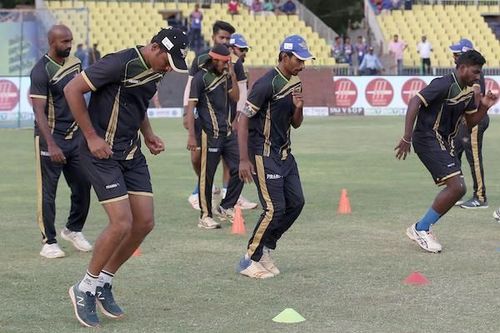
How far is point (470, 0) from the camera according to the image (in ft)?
152

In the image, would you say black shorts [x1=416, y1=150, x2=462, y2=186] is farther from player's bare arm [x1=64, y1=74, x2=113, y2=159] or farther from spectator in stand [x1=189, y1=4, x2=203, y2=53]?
spectator in stand [x1=189, y1=4, x2=203, y2=53]

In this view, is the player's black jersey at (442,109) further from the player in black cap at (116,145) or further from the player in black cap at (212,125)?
the player in black cap at (116,145)

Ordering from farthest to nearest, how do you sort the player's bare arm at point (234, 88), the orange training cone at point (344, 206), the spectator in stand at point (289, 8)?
the spectator in stand at point (289, 8)
the orange training cone at point (344, 206)
the player's bare arm at point (234, 88)

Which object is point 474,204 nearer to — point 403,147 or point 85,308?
point 403,147

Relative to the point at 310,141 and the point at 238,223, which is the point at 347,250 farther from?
the point at 310,141

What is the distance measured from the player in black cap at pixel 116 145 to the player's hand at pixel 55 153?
6.69ft

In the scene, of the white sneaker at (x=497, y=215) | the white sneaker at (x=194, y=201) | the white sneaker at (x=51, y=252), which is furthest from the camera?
the white sneaker at (x=194, y=201)

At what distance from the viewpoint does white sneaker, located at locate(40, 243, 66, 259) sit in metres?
9.62

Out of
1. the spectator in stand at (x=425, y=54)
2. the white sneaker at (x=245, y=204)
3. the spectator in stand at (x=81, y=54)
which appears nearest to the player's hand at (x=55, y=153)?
the white sneaker at (x=245, y=204)

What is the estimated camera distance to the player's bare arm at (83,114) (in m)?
7.04

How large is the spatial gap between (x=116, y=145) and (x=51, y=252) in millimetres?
2688

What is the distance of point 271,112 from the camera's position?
8672 mm

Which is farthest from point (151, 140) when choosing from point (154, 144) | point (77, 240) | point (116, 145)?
point (77, 240)

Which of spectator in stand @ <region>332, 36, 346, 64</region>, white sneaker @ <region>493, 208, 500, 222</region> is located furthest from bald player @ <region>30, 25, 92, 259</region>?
spectator in stand @ <region>332, 36, 346, 64</region>
